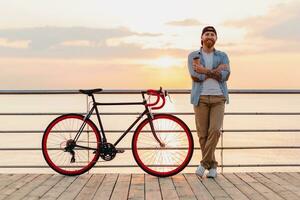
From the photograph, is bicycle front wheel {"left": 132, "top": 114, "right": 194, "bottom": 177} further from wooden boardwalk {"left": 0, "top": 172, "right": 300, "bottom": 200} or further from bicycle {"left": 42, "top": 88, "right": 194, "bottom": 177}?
wooden boardwalk {"left": 0, "top": 172, "right": 300, "bottom": 200}

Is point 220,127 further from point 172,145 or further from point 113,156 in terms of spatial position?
point 113,156

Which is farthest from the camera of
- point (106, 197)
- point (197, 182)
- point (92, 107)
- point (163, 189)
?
point (92, 107)

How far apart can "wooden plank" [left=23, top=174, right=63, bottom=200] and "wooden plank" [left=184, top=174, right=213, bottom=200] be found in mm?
1405

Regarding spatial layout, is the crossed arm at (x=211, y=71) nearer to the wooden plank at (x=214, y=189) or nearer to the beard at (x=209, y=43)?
the beard at (x=209, y=43)

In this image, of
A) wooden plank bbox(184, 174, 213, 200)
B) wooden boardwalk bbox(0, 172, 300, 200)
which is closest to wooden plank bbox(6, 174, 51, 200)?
wooden boardwalk bbox(0, 172, 300, 200)

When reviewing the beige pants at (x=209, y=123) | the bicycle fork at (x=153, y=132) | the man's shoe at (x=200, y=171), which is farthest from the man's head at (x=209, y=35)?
the man's shoe at (x=200, y=171)

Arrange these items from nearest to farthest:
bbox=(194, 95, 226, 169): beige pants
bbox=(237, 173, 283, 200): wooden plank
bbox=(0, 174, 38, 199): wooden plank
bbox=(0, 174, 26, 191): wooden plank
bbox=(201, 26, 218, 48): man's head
→ bbox=(237, 173, 283, 200): wooden plank → bbox=(0, 174, 38, 199): wooden plank → bbox=(0, 174, 26, 191): wooden plank → bbox=(201, 26, 218, 48): man's head → bbox=(194, 95, 226, 169): beige pants

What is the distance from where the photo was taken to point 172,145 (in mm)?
5891

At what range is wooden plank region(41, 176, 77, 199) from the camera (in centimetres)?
492

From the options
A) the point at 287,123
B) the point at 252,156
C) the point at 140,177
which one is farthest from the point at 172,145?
the point at 287,123

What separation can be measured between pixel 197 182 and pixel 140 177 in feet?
2.20

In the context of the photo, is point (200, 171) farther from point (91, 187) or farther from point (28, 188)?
point (28, 188)

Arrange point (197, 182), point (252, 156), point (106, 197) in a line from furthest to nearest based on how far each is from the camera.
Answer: point (252, 156) < point (197, 182) < point (106, 197)

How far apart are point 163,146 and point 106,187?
0.88 m
